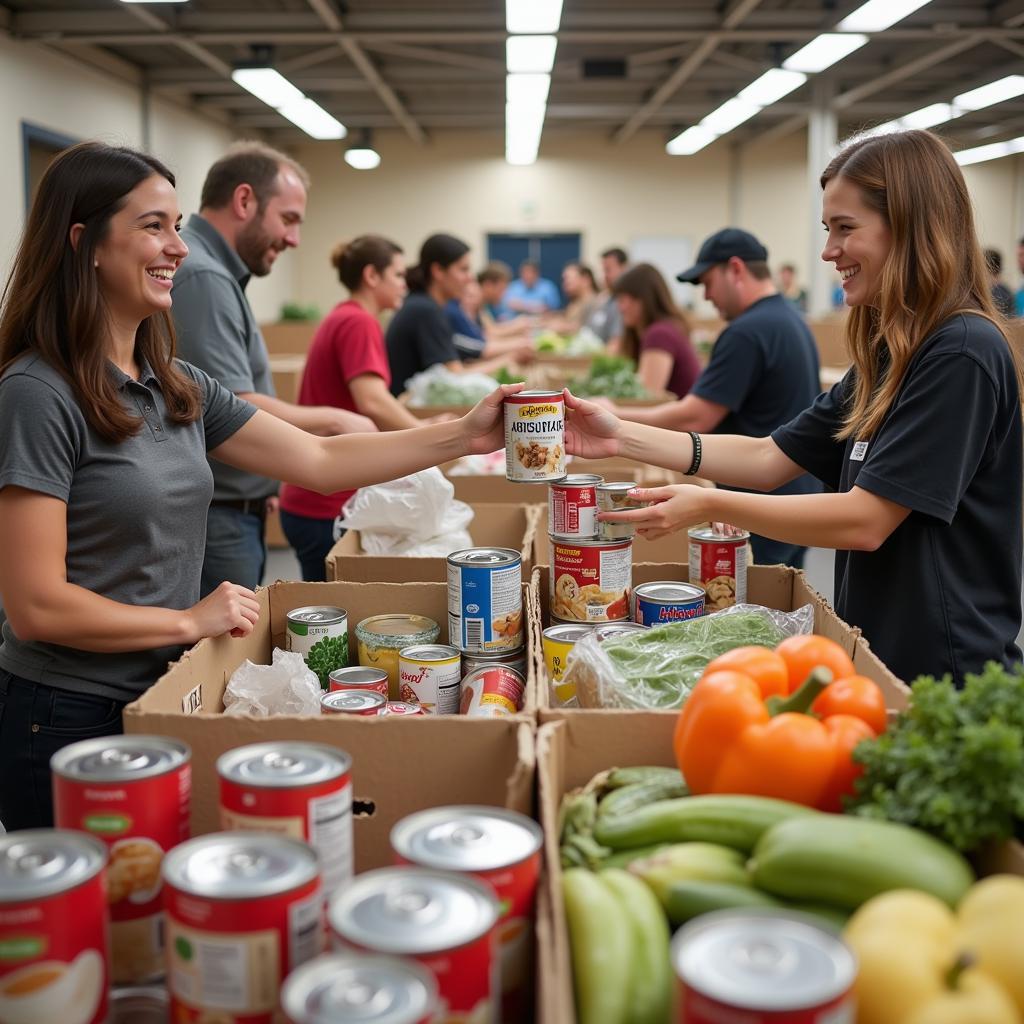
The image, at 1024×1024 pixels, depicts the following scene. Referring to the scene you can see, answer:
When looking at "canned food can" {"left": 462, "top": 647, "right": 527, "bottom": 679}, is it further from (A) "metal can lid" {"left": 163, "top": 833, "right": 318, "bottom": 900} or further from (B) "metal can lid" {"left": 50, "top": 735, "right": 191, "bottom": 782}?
(A) "metal can lid" {"left": 163, "top": 833, "right": 318, "bottom": 900}

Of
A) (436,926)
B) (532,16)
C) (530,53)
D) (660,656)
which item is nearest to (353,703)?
(660,656)

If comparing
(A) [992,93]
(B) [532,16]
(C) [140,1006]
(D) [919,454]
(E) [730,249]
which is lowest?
(C) [140,1006]

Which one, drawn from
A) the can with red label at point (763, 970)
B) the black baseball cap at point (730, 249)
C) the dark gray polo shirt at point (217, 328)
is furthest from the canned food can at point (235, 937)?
the black baseball cap at point (730, 249)

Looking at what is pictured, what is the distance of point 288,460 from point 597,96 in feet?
43.7

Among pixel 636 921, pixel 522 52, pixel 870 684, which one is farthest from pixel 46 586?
pixel 522 52

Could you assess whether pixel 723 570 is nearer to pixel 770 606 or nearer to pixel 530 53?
pixel 770 606

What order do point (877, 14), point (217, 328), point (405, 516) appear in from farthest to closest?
1. point (877, 14)
2. point (217, 328)
3. point (405, 516)

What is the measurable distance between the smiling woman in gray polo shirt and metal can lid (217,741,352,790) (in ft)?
2.00

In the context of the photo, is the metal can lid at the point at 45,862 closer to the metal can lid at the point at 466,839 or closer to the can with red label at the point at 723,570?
the metal can lid at the point at 466,839

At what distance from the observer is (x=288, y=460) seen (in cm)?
212

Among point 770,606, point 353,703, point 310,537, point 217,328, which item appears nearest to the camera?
point 353,703

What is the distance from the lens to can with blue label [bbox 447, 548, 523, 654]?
1802mm

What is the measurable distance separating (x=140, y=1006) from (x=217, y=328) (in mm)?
2106

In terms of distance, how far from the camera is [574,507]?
1904mm
